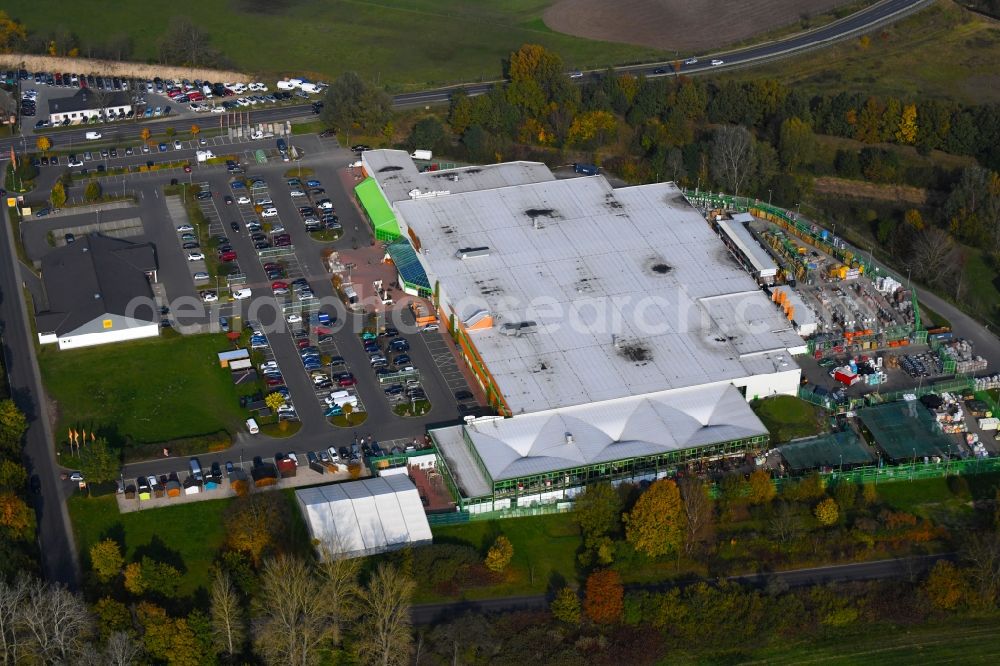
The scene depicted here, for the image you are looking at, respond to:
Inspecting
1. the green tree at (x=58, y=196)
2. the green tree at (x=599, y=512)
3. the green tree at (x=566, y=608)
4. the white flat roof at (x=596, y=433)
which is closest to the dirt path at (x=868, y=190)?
the white flat roof at (x=596, y=433)

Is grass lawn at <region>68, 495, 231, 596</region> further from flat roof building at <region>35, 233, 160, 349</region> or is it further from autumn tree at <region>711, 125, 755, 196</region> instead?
autumn tree at <region>711, 125, 755, 196</region>

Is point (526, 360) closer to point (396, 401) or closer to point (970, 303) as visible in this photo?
point (396, 401)

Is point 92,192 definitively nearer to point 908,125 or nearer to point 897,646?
point 908,125

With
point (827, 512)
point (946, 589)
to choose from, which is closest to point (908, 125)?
point (827, 512)

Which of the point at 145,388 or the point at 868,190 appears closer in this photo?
the point at 145,388

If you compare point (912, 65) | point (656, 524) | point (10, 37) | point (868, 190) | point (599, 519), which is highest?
point (10, 37)

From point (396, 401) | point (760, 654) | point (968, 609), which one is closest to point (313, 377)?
point (396, 401)

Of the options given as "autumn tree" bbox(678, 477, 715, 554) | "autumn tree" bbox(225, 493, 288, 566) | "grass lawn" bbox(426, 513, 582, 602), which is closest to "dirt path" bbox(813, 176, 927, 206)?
"autumn tree" bbox(678, 477, 715, 554)

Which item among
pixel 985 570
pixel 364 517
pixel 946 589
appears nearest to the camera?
pixel 946 589

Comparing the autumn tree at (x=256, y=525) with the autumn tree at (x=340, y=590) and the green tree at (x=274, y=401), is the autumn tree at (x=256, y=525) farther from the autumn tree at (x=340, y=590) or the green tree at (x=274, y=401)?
the green tree at (x=274, y=401)
